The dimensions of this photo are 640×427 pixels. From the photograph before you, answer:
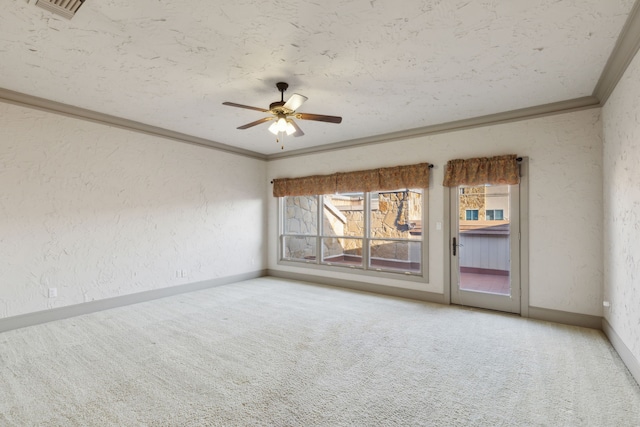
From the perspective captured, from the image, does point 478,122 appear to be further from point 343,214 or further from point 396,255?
point 343,214

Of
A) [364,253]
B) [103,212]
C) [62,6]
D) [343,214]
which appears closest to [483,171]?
[364,253]

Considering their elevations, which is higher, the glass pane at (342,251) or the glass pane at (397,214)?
the glass pane at (397,214)

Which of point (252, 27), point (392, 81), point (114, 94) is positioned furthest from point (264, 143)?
point (252, 27)

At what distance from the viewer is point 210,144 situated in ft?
18.4

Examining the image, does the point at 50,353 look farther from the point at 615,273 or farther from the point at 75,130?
the point at 615,273

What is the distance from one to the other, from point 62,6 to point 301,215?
4851 mm

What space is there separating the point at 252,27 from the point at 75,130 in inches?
124

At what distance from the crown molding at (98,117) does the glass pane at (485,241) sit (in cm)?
432

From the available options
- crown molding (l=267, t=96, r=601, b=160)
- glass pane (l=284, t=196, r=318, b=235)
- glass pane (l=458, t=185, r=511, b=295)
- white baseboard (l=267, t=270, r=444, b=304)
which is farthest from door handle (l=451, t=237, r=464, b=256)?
glass pane (l=284, t=196, r=318, b=235)

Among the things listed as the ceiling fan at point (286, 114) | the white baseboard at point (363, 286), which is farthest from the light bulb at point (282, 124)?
the white baseboard at point (363, 286)

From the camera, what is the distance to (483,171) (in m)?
4.25

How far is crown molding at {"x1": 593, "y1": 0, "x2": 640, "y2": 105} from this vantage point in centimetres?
220

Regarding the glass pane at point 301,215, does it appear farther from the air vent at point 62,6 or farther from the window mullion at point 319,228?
the air vent at point 62,6

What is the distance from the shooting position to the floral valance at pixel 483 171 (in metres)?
4.06
